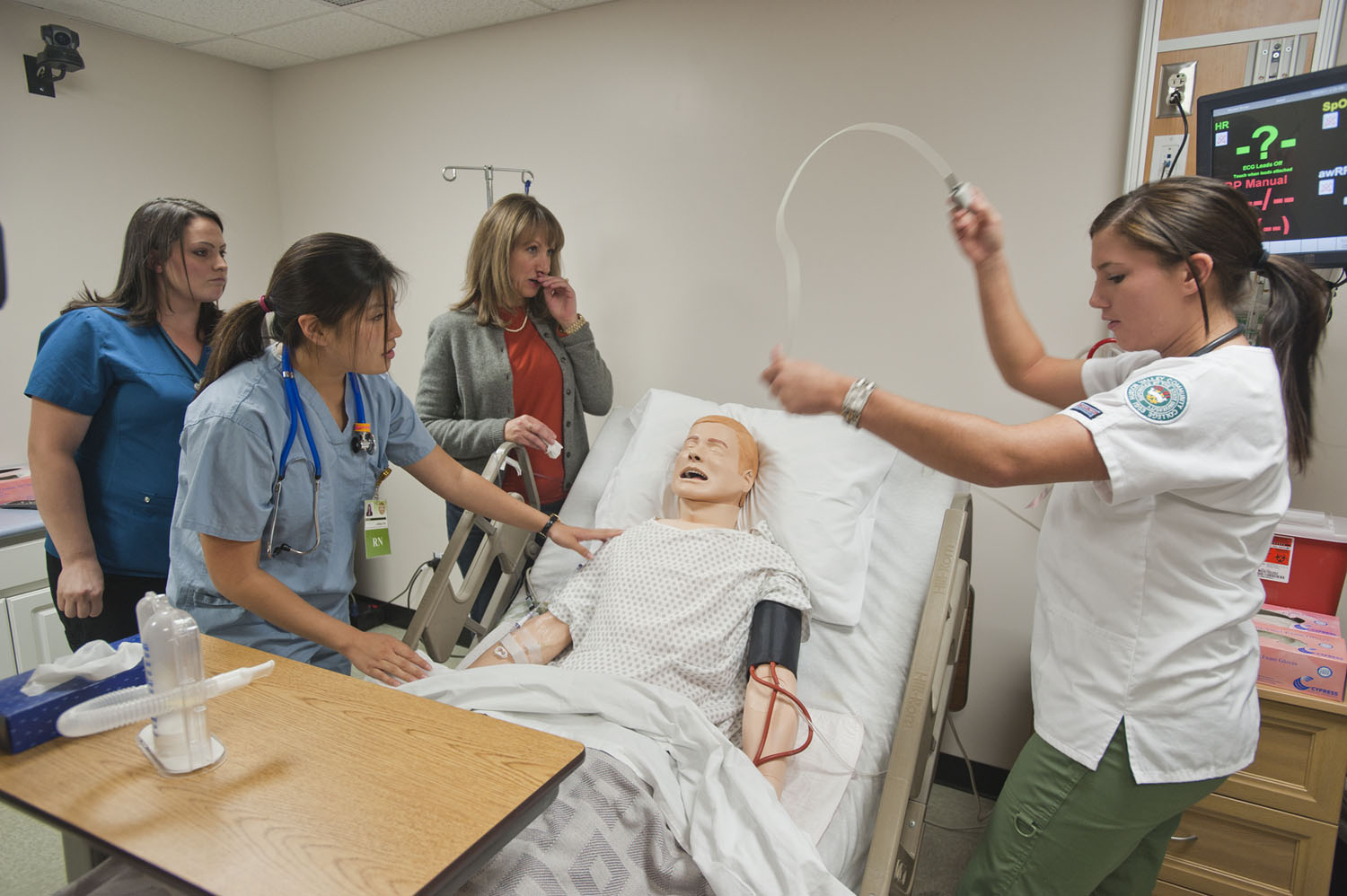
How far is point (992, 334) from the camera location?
1.67 meters

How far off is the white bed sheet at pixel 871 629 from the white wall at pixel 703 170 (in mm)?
395

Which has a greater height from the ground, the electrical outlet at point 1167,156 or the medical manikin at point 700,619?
the electrical outlet at point 1167,156

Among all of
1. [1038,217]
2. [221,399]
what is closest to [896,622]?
[1038,217]

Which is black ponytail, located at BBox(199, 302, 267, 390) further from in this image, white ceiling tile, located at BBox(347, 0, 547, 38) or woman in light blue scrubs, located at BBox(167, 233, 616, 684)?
white ceiling tile, located at BBox(347, 0, 547, 38)

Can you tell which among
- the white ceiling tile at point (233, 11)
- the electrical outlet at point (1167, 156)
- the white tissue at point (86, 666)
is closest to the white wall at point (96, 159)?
the white ceiling tile at point (233, 11)

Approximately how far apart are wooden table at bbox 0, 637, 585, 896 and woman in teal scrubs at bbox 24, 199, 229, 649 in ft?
3.32

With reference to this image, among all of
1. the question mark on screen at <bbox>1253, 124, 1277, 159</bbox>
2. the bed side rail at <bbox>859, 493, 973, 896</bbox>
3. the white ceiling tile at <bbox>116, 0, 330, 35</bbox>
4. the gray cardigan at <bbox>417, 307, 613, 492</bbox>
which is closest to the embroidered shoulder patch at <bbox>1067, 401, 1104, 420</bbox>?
the bed side rail at <bbox>859, 493, 973, 896</bbox>

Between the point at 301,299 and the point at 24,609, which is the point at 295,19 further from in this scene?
the point at 24,609

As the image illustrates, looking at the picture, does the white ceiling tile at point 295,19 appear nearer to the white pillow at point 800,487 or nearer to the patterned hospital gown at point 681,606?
the white pillow at point 800,487

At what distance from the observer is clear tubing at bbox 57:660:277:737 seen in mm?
944

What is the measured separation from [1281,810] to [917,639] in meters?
0.88

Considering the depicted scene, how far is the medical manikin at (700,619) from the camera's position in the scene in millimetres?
1619

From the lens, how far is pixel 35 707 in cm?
97

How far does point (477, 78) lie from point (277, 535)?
233 centimetres
